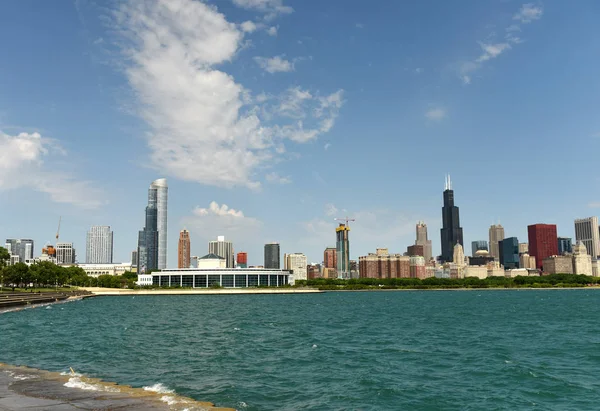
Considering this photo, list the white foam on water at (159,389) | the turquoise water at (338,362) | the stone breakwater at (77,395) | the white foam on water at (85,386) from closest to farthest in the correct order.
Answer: the stone breakwater at (77,395) → the white foam on water at (85,386) → the white foam on water at (159,389) → the turquoise water at (338,362)

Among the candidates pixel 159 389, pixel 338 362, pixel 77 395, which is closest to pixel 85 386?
pixel 77 395

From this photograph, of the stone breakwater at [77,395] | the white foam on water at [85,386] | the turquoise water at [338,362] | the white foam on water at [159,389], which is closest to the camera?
the stone breakwater at [77,395]

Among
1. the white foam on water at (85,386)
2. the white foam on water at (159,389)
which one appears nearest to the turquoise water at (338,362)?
the white foam on water at (159,389)

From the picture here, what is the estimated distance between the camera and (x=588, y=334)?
7462 centimetres

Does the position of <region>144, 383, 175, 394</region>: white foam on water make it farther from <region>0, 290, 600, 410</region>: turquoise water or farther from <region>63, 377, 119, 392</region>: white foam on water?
<region>63, 377, 119, 392</region>: white foam on water

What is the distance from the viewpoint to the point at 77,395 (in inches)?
1174

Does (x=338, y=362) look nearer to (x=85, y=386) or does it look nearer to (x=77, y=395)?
(x=85, y=386)

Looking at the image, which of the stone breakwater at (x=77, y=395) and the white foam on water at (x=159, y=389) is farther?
the white foam on water at (x=159, y=389)

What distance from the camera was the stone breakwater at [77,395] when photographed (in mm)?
26781

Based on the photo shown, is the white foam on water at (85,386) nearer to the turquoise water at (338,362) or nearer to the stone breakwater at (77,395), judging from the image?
the stone breakwater at (77,395)

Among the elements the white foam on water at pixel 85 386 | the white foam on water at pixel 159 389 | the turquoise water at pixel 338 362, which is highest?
the white foam on water at pixel 85 386

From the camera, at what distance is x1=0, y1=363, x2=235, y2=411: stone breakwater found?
2678 cm

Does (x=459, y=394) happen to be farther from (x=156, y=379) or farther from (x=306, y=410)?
(x=156, y=379)

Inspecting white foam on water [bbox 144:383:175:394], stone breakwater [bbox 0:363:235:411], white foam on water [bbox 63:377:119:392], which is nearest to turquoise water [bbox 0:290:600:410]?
white foam on water [bbox 144:383:175:394]
